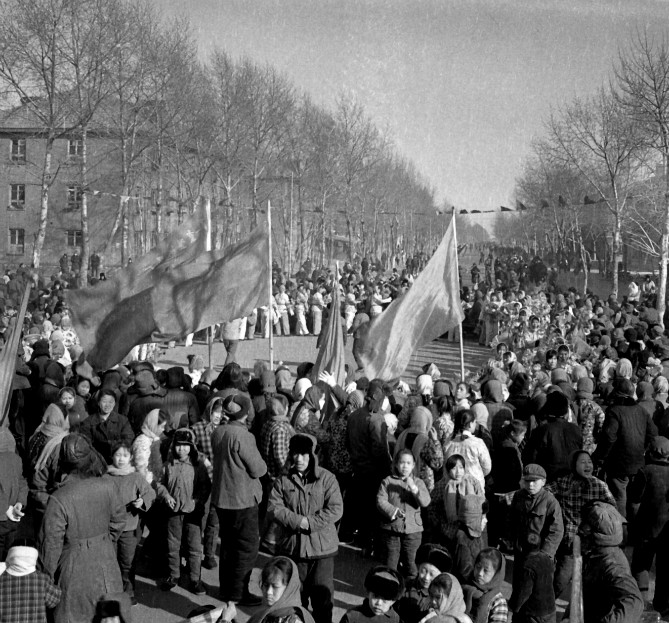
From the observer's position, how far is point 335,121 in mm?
58000

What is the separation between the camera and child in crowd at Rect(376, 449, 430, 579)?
739 cm

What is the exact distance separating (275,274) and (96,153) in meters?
24.6

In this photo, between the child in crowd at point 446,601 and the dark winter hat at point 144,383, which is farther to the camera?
the dark winter hat at point 144,383

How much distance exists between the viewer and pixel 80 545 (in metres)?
6.20

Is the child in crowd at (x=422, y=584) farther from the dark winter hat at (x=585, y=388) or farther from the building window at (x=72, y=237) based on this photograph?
the building window at (x=72, y=237)

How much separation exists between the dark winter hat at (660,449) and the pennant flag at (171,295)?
549cm

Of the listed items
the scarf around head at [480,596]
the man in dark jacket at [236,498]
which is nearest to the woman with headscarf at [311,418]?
the man in dark jacket at [236,498]

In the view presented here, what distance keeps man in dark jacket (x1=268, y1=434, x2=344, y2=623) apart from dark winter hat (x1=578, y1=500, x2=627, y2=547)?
1.72 meters

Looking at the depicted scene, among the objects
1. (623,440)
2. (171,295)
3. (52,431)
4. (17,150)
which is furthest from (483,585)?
(17,150)

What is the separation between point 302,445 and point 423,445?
174cm

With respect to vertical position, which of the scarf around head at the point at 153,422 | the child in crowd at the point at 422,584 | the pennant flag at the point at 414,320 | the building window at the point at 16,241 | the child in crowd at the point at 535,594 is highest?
the building window at the point at 16,241

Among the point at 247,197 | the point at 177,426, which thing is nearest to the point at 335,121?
the point at 247,197

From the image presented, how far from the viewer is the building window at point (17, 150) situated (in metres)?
55.1

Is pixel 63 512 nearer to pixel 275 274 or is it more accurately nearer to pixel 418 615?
pixel 418 615
